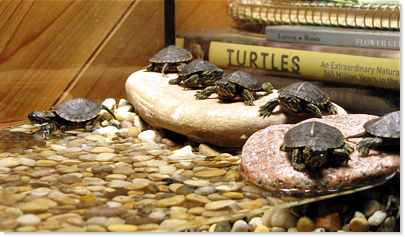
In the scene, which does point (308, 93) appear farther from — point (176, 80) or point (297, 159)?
point (176, 80)

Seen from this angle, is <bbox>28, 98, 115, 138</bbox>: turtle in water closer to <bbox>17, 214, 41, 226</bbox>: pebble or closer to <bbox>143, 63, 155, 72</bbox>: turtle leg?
<bbox>143, 63, 155, 72</bbox>: turtle leg

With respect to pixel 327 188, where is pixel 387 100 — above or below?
above

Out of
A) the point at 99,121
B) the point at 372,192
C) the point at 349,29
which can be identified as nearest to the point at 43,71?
the point at 99,121

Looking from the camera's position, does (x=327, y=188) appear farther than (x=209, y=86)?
No

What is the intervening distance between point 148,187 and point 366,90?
1095mm

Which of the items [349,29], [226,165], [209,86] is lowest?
[226,165]

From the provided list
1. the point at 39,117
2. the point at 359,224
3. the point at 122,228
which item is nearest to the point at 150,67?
the point at 39,117

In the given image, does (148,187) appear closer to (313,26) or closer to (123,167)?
(123,167)

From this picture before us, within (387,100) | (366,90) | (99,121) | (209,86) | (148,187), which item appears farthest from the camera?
(99,121)

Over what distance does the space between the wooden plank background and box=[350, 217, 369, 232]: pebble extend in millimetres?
1866

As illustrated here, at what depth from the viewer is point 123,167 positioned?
2119 millimetres

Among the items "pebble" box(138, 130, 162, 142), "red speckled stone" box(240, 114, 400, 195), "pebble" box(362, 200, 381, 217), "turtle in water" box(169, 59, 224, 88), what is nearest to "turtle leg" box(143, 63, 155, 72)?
"turtle in water" box(169, 59, 224, 88)

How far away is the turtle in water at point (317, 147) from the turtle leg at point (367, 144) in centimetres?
3

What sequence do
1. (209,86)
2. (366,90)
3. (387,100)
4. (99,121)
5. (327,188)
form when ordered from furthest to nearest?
(99,121) < (209,86) < (366,90) < (387,100) < (327,188)
